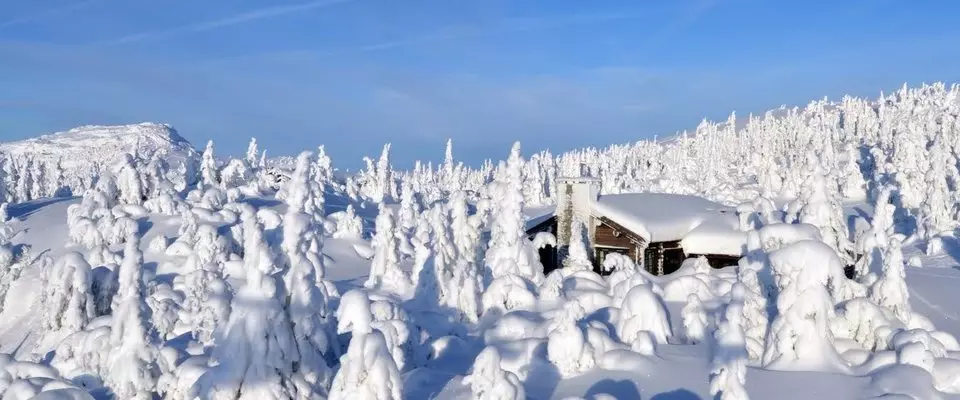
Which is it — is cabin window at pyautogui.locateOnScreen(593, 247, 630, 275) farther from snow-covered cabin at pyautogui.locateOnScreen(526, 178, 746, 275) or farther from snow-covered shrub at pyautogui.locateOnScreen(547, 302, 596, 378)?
snow-covered shrub at pyautogui.locateOnScreen(547, 302, 596, 378)

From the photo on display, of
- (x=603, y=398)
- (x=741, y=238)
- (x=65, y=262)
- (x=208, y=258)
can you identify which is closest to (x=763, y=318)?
(x=603, y=398)

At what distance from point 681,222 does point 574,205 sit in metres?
4.93

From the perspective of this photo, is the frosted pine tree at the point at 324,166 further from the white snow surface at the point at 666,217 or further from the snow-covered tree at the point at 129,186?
the white snow surface at the point at 666,217

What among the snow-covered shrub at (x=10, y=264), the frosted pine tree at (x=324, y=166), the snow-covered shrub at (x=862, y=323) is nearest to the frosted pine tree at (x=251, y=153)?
the frosted pine tree at (x=324, y=166)

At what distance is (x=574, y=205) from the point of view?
32.2 meters

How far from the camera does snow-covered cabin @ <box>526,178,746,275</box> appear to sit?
3048 centimetres

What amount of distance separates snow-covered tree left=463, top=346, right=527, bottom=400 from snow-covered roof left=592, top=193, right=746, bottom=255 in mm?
19541

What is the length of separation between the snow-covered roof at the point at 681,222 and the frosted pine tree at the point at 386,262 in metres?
9.96

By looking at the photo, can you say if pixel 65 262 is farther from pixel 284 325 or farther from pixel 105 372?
pixel 284 325

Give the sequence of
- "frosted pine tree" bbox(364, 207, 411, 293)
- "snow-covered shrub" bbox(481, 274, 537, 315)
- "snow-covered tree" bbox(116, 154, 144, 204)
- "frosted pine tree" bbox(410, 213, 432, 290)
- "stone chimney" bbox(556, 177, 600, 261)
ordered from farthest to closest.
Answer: "snow-covered tree" bbox(116, 154, 144, 204)
"frosted pine tree" bbox(364, 207, 411, 293)
"stone chimney" bbox(556, 177, 600, 261)
"frosted pine tree" bbox(410, 213, 432, 290)
"snow-covered shrub" bbox(481, 274, 537, 315)

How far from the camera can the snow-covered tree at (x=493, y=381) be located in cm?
1164

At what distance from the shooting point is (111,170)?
169 ft

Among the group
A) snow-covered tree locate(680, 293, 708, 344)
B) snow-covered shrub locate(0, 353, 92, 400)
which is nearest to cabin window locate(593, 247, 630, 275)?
snow-covered tree locate(680, 293, 708, 344)

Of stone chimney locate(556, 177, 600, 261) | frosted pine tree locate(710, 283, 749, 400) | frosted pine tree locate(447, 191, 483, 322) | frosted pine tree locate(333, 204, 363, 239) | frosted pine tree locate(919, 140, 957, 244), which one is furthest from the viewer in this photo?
frosted pine tree locate(919, 140, 957, 244)
